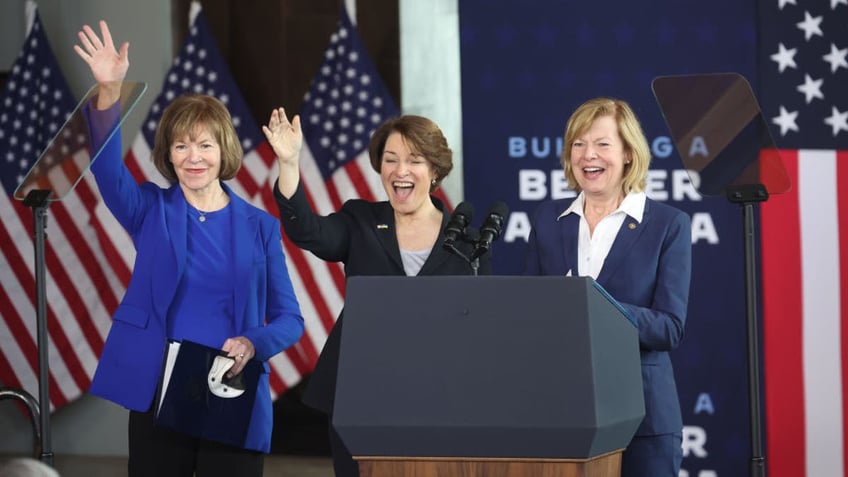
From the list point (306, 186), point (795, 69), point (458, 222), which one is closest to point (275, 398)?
point (306, 186)

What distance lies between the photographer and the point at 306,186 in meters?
5.64

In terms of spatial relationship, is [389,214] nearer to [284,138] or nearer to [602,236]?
[284,138]

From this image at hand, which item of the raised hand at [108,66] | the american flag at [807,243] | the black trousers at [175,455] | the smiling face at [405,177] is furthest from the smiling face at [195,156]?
the american flag at [807,243]

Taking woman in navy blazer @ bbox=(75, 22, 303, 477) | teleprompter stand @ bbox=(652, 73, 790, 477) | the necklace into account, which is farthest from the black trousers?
teleprompter stand @ bbox=(652, 73, 790, 477)

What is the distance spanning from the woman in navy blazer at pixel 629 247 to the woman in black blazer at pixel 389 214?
0.27 metres

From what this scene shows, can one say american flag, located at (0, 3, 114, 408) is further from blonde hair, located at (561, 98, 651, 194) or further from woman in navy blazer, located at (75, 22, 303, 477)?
blonde hair, located at (561, 98, 651, 194)

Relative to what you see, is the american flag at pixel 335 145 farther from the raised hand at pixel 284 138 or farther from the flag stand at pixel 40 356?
the raised hand at pixel 284 138

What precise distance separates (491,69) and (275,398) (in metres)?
1.97

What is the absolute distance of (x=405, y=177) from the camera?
120 inches

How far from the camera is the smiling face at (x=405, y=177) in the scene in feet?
10.0

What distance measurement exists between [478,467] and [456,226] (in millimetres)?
648

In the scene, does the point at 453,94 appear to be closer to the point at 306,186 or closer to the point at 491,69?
the point at 491,69

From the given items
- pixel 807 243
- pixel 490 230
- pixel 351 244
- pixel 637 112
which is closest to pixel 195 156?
pixel 351 244

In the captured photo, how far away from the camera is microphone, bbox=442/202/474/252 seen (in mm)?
2465
